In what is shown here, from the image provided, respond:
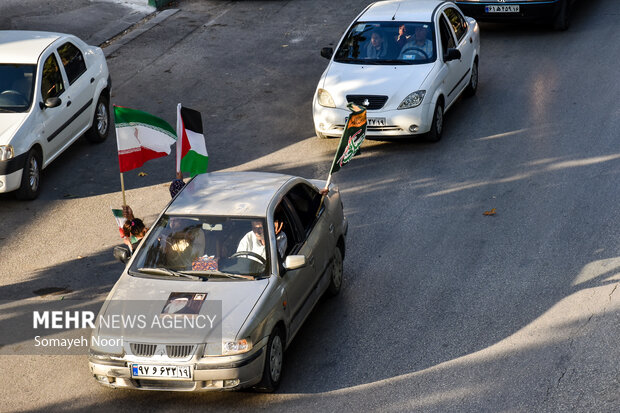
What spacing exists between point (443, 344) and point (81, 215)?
18.1ft

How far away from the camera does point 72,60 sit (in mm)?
14086

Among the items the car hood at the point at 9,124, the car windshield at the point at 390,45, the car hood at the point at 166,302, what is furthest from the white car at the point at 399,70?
the car hood at the point at 166,302

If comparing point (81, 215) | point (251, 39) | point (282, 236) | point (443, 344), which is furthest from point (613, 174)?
point (251, 39)

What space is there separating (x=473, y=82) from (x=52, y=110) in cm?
707

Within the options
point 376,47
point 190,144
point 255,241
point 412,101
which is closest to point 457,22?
point 376,47

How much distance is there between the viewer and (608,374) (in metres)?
8.02

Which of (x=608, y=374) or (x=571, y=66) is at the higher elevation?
(x=608, y=374)

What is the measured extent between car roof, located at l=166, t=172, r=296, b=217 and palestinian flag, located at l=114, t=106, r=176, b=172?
3.22 ft

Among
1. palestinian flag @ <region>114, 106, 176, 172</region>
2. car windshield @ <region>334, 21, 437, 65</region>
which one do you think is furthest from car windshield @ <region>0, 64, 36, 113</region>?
car windshield @ <region>334, 21, 437, 65</region>

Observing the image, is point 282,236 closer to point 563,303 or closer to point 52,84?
point 563,303

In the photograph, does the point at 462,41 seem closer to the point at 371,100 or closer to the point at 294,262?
the point at 371,100

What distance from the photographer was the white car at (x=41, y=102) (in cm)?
1231

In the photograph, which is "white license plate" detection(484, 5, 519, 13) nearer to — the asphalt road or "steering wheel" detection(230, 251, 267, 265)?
the asphalt road

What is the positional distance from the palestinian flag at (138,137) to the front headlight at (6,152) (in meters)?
2.71
